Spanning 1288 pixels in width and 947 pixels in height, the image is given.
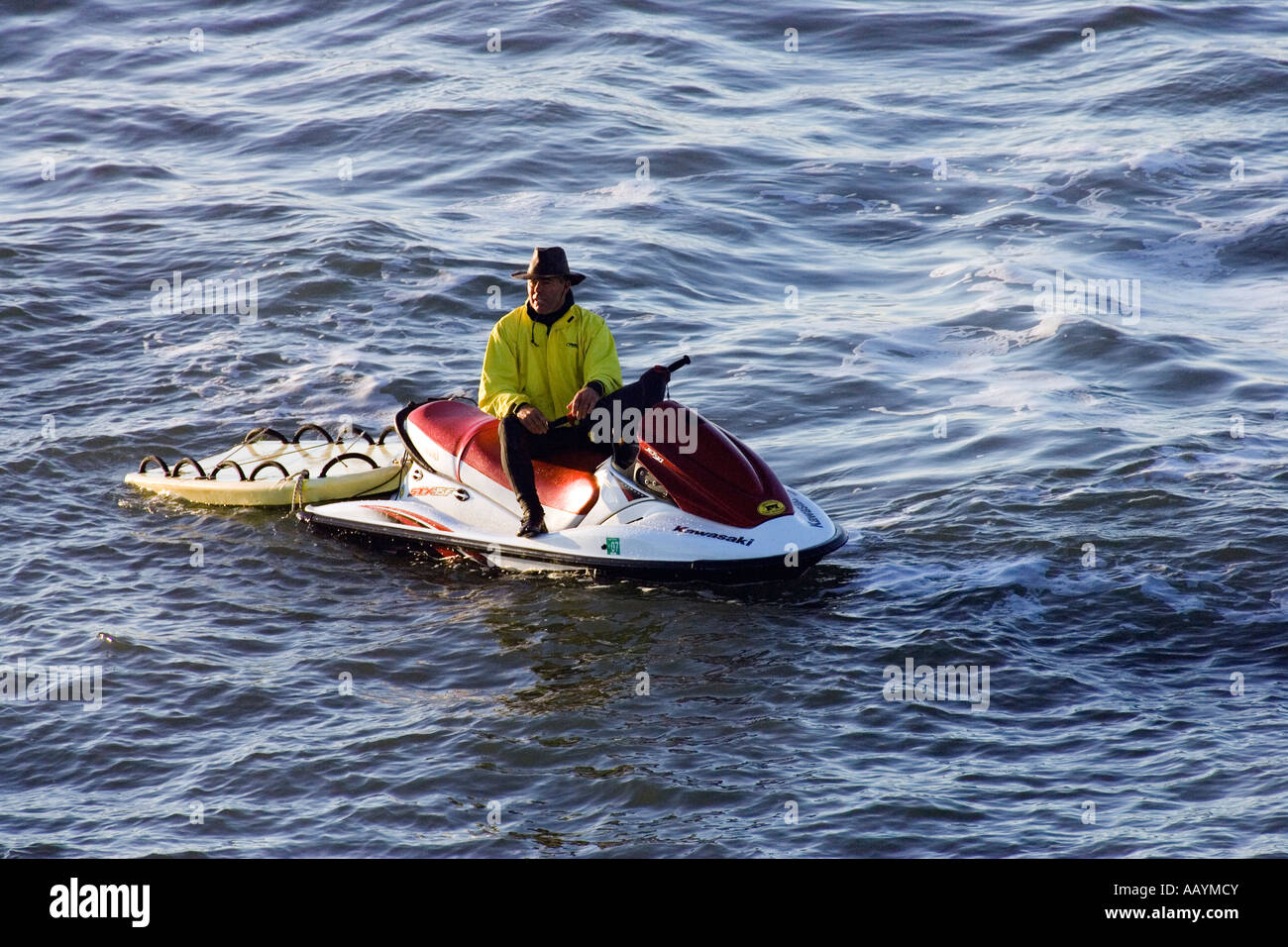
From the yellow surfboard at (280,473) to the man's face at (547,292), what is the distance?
192 cm

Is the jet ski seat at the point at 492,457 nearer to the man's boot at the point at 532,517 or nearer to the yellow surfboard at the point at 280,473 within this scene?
the man's boot at the point at 532,517

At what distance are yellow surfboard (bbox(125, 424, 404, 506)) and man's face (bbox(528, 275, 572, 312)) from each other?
6.28 ft

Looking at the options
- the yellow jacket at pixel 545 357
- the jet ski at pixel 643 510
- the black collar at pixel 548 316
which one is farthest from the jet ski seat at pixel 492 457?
the black collar at pixel 548 316

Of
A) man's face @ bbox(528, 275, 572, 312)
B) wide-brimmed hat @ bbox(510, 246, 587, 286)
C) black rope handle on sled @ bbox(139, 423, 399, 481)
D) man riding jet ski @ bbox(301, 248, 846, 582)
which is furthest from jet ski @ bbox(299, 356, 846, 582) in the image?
black rope handle on sled @ bbox(139, 423, 399, 481)

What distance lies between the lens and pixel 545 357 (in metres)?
9.52

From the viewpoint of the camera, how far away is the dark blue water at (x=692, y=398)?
23.1ft

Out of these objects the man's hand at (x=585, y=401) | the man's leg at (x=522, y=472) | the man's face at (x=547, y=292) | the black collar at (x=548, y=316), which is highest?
the man's face at (x=547, y=292)

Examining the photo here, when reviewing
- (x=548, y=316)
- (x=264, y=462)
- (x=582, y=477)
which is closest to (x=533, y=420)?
(x=582, y=477)

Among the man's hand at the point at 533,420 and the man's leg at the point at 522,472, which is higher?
the man's hand at the point at 533,420

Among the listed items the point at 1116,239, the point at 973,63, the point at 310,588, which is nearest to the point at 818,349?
the point at 1116,239

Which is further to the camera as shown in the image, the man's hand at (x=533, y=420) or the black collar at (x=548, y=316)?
the black collar at (x=548, y=316)

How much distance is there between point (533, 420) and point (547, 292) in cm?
86

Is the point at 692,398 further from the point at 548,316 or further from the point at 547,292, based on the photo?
the point at 547,292

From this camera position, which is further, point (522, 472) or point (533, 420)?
point (522, 472)
